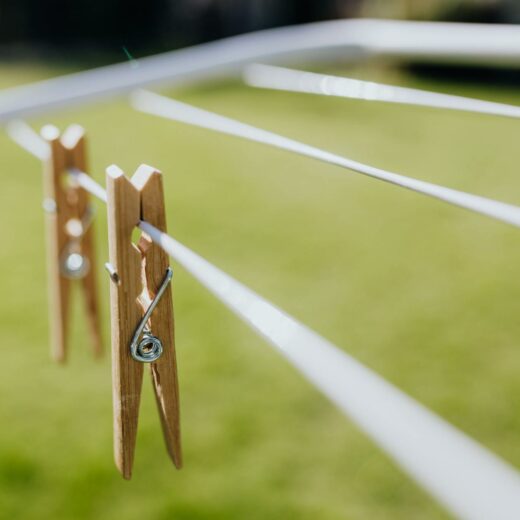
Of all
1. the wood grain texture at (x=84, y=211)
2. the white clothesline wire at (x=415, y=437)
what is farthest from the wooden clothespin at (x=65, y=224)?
the white clothesline wire at (x=415, y=437)

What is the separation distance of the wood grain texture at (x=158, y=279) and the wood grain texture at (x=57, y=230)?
383 millimetres

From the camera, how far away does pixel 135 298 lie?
689mm

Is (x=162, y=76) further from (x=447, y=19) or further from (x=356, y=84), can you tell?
(x=447, y=19)

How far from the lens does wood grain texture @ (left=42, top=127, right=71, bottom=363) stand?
105 cm

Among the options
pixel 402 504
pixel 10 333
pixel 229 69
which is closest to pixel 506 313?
pixel 402 504

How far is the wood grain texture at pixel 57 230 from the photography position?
1046mm

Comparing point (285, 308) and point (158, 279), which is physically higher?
point (158, 279)

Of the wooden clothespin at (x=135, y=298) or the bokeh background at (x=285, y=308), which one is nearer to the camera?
the wooden clothespin at (x=135, y=298)

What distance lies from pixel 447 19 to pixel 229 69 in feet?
18.7

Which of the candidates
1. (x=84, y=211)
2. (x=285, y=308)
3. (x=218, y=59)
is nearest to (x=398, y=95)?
(x=218, y=59)

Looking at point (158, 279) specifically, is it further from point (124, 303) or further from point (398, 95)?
point (398, 95)

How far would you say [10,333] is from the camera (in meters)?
2.50

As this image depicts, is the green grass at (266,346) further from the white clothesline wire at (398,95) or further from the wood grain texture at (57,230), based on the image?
the white clothesline wire at (398,95)

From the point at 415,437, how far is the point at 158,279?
43cm
